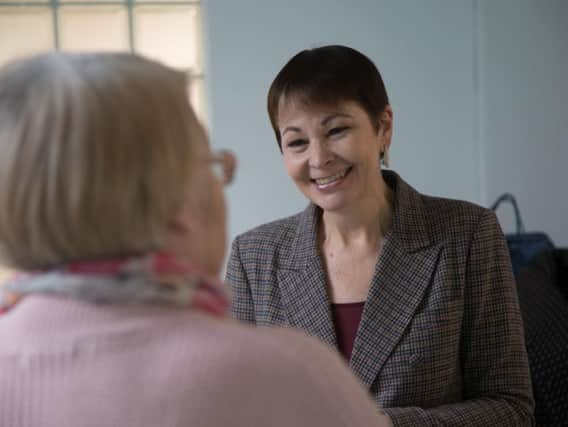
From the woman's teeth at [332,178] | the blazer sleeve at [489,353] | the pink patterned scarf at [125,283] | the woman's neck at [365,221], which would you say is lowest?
the blazer sleeve at [489,353]

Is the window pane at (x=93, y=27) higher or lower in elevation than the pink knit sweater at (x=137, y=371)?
higher

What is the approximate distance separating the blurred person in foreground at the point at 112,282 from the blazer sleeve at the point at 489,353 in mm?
820

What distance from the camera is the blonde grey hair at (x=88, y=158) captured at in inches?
23.2

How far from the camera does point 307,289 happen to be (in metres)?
1.57

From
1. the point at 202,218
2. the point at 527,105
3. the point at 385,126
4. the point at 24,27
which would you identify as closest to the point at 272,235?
the point at 385,126

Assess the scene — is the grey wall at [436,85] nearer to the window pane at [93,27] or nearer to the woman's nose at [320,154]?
the window pane at [93,27]

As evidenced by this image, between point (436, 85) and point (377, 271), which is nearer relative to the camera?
point (377, 271)

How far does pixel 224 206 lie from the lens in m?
0.70

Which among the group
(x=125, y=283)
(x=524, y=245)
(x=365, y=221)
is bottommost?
(x=524, y=245)

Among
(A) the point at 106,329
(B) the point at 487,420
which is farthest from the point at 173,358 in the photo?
(B) the point at 487,420

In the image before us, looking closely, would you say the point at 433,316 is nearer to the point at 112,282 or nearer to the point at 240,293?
the point at 240,293

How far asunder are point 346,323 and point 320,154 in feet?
1.26

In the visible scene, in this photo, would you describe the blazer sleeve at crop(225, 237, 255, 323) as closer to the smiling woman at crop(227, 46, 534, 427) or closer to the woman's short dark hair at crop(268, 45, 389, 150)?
the smiling woman at crop(227, 46, 534, 427)

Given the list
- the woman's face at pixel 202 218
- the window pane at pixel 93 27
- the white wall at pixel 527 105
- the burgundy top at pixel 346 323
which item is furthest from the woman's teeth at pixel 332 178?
the window pane at pixel 93 27
